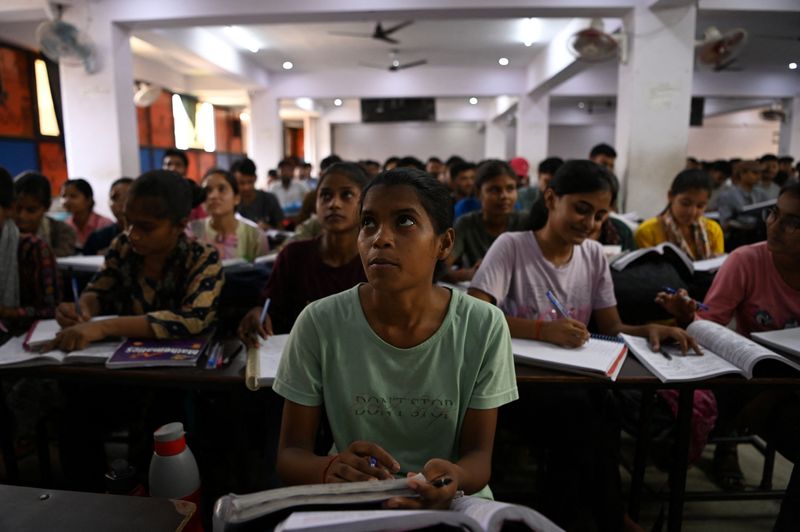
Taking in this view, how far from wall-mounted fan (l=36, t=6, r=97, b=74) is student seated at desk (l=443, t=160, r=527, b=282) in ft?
14.2

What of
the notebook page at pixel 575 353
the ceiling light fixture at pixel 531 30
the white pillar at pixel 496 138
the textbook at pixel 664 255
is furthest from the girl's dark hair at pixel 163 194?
the white pillar at pixel 496 138

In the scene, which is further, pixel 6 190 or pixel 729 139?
pixel 729 139

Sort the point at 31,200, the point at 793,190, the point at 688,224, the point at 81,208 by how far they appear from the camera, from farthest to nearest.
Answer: the point at 81,208
the point at 688,224
the point at 31,200
the point at 793,190

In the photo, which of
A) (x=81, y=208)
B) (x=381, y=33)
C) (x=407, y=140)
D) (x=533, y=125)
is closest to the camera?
(x=81, y=208)

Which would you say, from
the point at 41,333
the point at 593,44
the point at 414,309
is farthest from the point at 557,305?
the point at 593,44

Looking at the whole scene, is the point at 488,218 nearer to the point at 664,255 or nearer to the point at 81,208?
the point at 664,255

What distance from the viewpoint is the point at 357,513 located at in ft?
2.52

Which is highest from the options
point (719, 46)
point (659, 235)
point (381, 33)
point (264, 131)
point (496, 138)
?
point (381, 33)

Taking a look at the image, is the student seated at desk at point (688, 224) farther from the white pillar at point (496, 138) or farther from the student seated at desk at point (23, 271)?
the white pillar at point (496, 138)

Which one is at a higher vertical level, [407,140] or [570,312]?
[407,140]

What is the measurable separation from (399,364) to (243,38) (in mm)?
8216

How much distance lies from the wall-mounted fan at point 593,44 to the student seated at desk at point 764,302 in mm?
3486

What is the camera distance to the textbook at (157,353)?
1.55 meters

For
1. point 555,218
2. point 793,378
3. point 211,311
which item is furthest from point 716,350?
point 211,311
